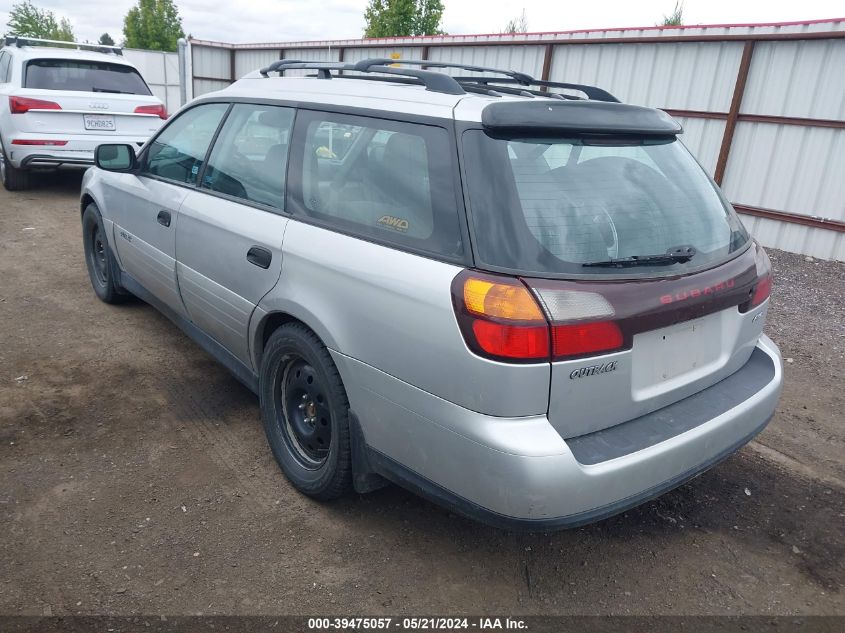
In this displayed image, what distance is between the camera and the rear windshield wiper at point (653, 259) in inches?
89.0

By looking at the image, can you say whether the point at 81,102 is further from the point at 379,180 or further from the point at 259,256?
the point at 379,180

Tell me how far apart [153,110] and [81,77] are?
977mm

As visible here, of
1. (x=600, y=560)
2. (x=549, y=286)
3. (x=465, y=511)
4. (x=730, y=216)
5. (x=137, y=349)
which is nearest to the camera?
(x=549, y=286)

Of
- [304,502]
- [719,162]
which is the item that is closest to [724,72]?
[719,162]

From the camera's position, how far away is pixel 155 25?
42656 mm

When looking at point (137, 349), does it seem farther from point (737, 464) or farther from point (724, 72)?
Answer: point (724, 72)

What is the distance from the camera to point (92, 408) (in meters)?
3.73

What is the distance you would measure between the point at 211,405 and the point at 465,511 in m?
2.10

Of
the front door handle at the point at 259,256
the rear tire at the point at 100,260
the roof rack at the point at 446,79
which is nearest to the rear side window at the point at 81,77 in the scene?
the rear tire at the point at 100,260

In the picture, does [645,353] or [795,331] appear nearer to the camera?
[645,353]

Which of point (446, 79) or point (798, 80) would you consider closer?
point (446, 79)

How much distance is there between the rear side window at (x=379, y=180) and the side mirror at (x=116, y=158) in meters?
1.87

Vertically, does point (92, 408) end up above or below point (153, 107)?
below

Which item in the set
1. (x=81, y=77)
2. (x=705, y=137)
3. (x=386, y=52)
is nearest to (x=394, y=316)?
(x=705, y=137)
